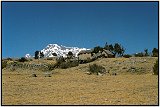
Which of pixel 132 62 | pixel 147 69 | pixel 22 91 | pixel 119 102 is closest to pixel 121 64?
pixel 132 62

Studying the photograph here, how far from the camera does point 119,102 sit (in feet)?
42.8

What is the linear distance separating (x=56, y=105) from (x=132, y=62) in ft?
98.7

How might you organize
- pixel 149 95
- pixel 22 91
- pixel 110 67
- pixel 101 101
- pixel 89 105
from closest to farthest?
pixel 89 105 → pixel 101 101 → pixel 149 95 → pixel 22 91 → pixel 110 67

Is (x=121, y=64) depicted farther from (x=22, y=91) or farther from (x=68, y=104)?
(x=68, y=104)

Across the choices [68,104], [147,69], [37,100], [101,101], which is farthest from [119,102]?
[147,69]

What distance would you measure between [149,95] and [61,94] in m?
3.98

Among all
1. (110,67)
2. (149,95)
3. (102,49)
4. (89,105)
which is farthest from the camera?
(102,49)

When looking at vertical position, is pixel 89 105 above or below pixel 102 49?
below

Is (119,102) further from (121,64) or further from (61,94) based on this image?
(121,64)

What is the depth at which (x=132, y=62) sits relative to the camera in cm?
4153

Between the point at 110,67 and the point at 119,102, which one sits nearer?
the point at 119,102

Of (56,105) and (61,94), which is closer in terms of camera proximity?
(56,105)

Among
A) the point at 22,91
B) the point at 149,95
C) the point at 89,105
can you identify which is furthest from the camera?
the point at 22,91

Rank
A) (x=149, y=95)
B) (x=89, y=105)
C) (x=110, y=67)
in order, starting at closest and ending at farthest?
1. (x=89, y=105)
2. (x=149, y=95)
3. (x=110, y=67)
